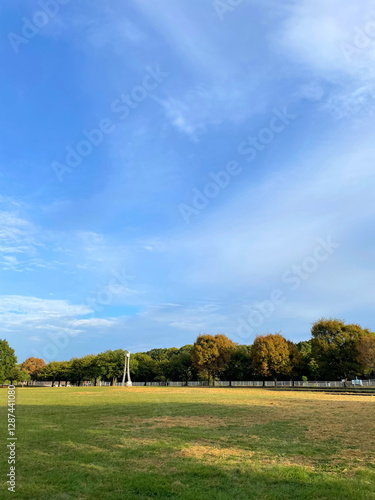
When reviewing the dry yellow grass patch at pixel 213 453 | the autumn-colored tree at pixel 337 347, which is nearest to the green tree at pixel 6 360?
the autumn-colored tree at pixel 337 347

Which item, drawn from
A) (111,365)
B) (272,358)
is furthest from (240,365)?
(111,365)

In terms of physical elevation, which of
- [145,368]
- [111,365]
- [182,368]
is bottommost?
[145,368]

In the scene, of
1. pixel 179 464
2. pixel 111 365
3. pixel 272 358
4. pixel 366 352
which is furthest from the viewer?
pixel 111 365

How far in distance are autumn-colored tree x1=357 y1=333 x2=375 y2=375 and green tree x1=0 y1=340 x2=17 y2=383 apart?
268 ft

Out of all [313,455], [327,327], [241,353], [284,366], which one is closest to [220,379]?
[241,353]

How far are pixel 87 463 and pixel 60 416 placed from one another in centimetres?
1229

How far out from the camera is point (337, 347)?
65.7 meters

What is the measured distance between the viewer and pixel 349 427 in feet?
50.3

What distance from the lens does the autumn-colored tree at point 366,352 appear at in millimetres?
59906

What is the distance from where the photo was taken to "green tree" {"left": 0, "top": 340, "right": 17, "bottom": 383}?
312 feet

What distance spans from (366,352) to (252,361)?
2624 cm

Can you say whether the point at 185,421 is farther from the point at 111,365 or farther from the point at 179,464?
the point at 111,365

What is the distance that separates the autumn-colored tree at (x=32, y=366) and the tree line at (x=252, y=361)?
33.3m

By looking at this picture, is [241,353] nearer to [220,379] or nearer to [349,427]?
[220,379]
